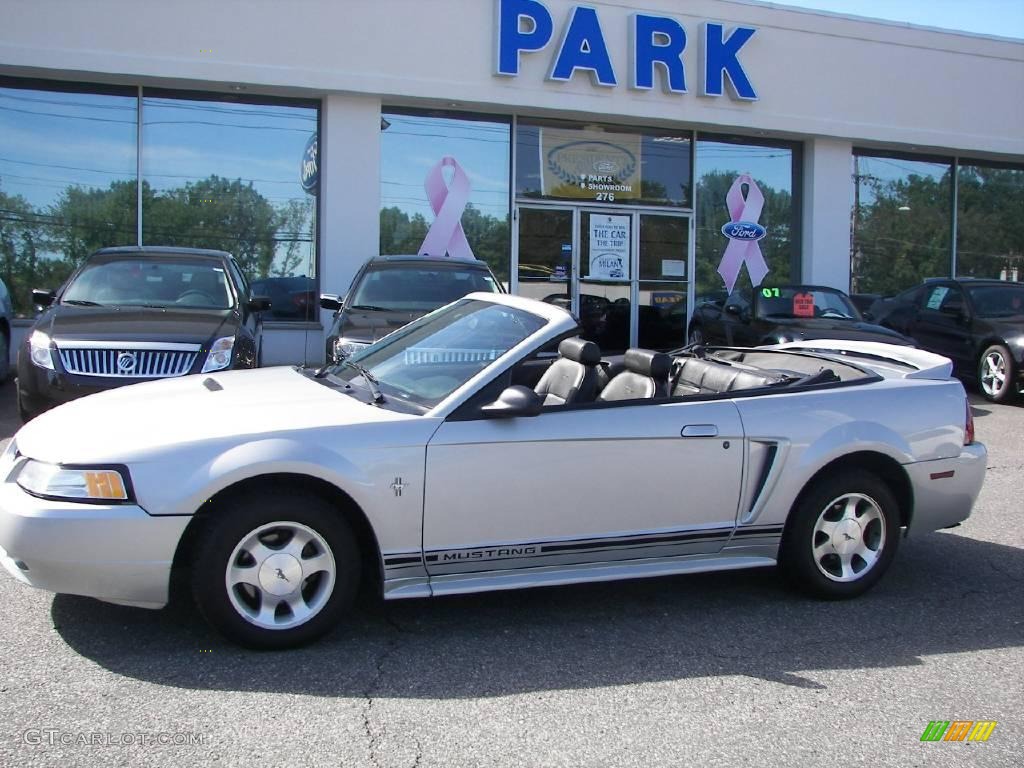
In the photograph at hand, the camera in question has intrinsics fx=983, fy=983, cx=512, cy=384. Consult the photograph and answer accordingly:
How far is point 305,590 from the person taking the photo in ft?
13.0

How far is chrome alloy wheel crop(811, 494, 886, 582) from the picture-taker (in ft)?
15.6

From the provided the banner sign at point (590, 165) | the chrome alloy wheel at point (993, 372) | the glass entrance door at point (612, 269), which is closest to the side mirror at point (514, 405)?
the chrome alloy wheel at point (993, 372)

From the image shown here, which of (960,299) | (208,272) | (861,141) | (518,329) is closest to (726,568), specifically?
(518,329)

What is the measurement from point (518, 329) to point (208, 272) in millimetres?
5043

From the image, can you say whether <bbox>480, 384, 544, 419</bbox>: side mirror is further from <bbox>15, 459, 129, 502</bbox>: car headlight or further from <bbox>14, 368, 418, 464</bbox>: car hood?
<bbox>15, 459, 129, 502</bbox>: car headlight

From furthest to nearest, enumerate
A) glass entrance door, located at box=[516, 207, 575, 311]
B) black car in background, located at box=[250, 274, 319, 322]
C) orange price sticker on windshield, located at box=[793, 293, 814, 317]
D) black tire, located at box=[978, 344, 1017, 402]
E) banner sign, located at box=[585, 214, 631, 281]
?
1. banner sign, located at box=[585, 214, 631, 281]
2. glass entrance door, located at box=[516, 207, 575, 311]
3. black car in background, located at box=[250, 274, 319, 322]
4. orange price sticker on windshield, located at box=[793, 293, 814, 317]
5. black tire, located at box=[978, 344, 1017, 402]

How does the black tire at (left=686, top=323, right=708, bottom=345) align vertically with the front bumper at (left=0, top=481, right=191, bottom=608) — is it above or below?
above

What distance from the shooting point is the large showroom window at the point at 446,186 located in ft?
45.8

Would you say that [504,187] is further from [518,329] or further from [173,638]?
[173,638]

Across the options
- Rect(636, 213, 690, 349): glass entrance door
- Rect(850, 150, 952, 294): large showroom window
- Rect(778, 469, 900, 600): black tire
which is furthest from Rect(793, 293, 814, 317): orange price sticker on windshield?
Rect(778, 469, 900, 600): black tire

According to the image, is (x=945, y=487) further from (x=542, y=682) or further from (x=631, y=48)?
(x=631, y=48)

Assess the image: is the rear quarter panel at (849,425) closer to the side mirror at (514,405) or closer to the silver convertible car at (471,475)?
the silver convertible car at (471,475)

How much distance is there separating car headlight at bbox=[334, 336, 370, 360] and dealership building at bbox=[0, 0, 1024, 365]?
4228mm

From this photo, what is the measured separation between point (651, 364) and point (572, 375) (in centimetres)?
38
